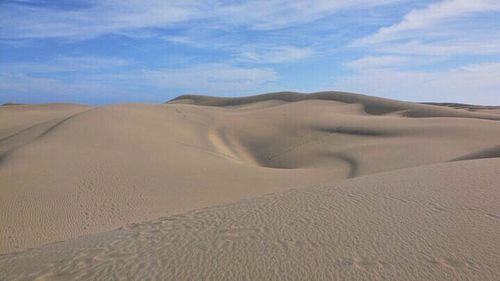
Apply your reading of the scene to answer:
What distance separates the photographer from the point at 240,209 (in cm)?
508

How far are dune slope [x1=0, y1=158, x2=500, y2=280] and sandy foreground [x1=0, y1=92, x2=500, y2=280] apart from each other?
16mm

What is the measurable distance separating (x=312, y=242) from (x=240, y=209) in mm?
1357

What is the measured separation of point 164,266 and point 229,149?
1408 centimetres

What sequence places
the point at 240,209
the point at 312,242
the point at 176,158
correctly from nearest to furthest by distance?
the point at 312,242 → the point at 240,209 → the point at 176,158

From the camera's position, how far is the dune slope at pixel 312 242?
3.38 meters

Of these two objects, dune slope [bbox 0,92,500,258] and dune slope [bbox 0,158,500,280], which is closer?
dune slope [bbox 0,158,500,280]

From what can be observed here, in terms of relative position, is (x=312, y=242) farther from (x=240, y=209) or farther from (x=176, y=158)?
(x=176, y=158)

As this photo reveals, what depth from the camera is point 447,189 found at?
16.7ft

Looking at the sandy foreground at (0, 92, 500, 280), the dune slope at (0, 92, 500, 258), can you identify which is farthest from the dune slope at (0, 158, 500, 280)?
the dune slope at (0, 92, 500, 258)

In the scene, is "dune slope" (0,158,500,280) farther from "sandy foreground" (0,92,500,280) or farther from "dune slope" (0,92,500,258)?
"dune slope" (0,92,500,258)

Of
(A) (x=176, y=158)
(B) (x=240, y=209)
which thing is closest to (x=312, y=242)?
(B) (x=240, y=209)

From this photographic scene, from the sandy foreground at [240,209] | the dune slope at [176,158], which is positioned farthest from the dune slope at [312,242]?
the dune slope at [176,158]

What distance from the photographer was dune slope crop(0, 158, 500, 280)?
11.1ft

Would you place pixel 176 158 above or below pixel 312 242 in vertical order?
below
